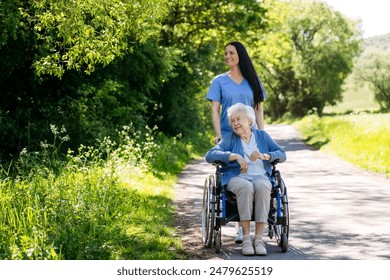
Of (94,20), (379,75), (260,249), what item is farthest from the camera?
(379,75)

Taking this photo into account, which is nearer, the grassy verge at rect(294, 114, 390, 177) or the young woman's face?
the young woman's face

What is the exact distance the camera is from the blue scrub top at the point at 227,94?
6.93 metres

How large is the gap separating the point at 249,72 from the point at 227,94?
1.10ft

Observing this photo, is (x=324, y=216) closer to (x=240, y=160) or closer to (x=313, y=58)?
(x=240, y=160)

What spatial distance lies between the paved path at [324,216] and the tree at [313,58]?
41651mm

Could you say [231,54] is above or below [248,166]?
above

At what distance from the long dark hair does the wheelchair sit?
0.88 metres

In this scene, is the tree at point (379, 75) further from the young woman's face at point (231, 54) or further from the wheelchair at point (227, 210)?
the wheelchair at point (227, 210)

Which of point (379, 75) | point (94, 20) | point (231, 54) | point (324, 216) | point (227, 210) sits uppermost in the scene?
point (379, 75)

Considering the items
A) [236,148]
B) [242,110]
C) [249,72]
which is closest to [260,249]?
[236,148]

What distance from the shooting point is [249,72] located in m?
6.93

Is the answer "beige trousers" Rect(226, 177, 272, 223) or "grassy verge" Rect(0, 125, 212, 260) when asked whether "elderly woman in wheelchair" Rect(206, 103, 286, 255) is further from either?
"grassy verge" Rect(0, 125, 212, 260)

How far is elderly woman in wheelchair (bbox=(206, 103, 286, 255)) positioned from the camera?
623cm

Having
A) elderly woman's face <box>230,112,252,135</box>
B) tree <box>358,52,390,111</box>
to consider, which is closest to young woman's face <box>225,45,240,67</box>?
elderly woman's face <box>230,112,252,135</box>
